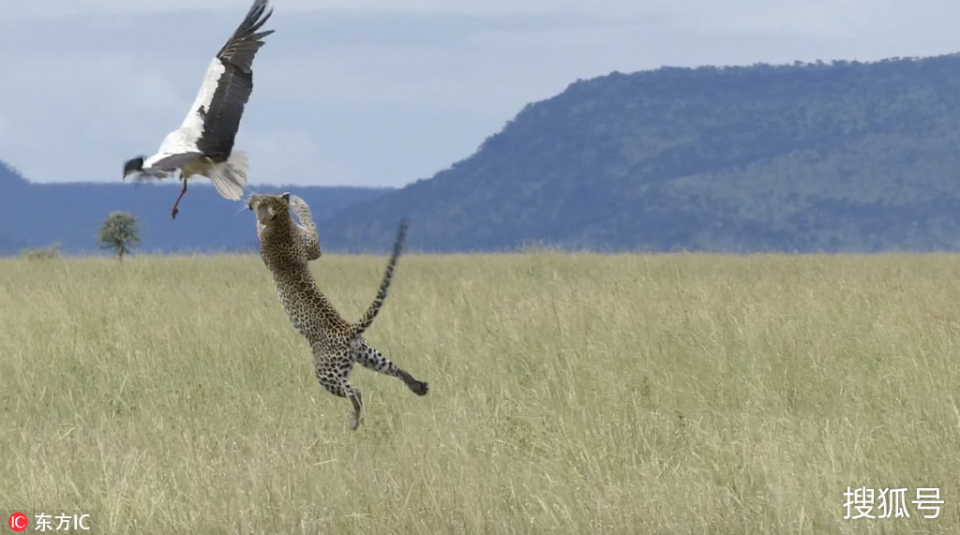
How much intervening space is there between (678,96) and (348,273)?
184 m

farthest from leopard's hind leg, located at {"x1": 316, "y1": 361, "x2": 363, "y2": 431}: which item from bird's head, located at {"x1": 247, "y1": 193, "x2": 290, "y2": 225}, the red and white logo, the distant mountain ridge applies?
the distant mountain ridge

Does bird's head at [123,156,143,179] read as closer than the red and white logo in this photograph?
No

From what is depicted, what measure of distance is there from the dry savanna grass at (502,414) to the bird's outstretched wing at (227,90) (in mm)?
1330

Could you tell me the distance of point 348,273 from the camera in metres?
18.0

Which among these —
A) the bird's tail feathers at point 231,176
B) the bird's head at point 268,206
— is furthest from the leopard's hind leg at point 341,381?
the bird's tail feathers at point 231,176

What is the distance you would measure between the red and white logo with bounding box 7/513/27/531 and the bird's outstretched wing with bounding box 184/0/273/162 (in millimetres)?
1719

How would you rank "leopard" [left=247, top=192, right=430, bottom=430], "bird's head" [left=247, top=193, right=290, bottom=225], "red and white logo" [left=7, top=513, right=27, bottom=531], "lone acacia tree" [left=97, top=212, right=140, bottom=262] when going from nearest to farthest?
1. "red and white logo" [left=7, top=513, right=27, bottom=531]
2. "bird's head" [left=247, top=193, right=290, bottom=225]
3. "leopard" [left=247, top=192, right=430, bottom=430]
4. "lone acacia tree" [left=97, top=212, right=140, bottom=262]

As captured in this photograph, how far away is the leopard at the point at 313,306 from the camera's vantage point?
517 centimetres

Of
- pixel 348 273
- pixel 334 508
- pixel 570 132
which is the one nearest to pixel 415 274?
pixel 348 273

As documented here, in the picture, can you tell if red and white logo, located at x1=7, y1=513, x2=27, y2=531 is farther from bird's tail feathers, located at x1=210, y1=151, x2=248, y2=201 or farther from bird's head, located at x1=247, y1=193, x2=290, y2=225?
bird's tail feathers, located at x1=210, y1=151, x2=248, y2=201

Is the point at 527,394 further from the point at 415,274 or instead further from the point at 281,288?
the point at 415,274

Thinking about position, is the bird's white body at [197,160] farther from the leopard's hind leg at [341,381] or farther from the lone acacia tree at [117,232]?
the lone acacia tree at [117,232]

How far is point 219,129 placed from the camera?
5.91 metres

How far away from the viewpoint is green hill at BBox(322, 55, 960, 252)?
465 feet
